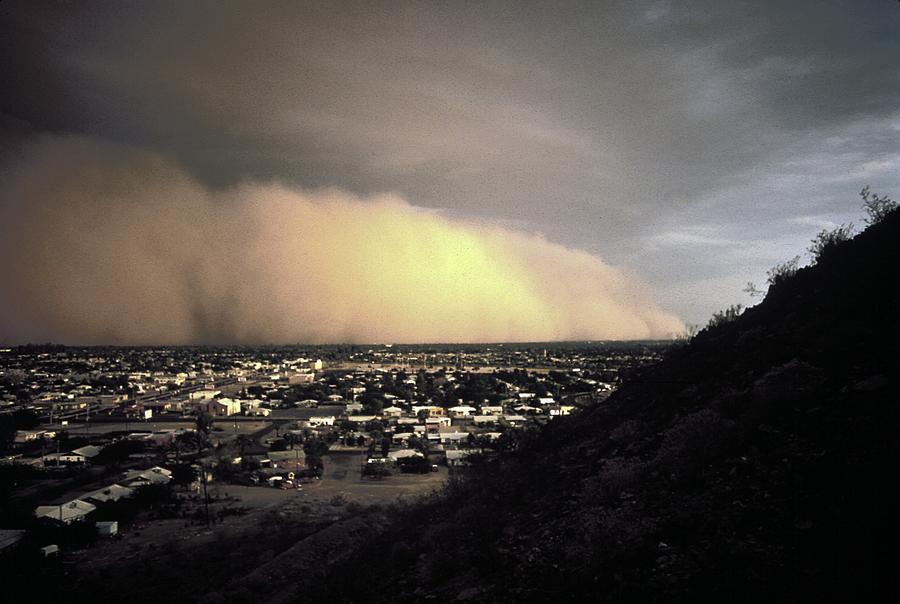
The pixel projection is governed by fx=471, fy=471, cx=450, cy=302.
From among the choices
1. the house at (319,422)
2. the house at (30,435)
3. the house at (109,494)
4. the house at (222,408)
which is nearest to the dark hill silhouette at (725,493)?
the house at (109,494)

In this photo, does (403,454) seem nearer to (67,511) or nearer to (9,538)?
(67,511)

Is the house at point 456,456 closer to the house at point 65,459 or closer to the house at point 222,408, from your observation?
the house at point 65,459

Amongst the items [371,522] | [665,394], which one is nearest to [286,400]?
[371,522]

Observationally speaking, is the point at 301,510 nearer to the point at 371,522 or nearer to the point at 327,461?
the point at 371,522

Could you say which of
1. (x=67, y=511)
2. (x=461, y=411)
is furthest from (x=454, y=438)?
(x=67, y=511)

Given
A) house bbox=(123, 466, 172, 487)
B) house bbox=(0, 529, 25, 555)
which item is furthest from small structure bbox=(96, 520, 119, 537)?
house bbox=(123, 466, 172, 487)
